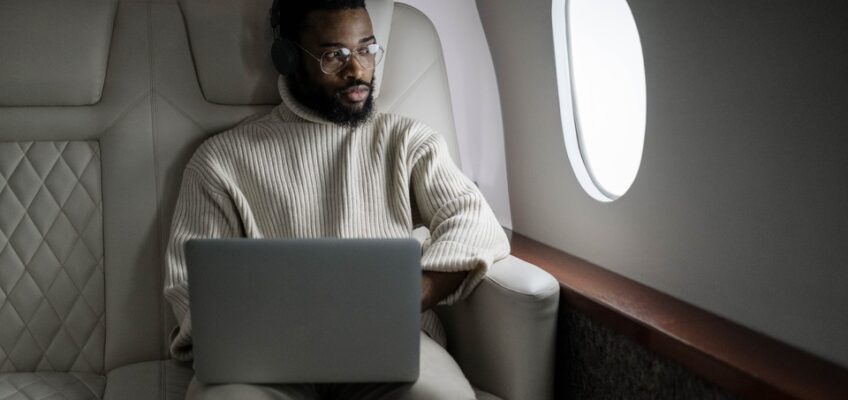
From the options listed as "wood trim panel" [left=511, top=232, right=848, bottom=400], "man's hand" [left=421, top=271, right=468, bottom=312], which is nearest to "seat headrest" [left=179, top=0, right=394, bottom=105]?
"man's hand" [left=421, top=271, right=468, bottom=312]

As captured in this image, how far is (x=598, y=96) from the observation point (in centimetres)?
188

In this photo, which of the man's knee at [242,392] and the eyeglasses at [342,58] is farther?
the eyeglasses at [342,58]

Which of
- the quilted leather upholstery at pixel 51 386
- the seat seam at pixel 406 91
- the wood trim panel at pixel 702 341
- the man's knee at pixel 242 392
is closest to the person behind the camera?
the wood trim panel at pixel 702 341

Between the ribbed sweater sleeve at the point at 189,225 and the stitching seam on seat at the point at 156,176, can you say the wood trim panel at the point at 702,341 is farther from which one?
the stitching seam on seat at the point at 156,176

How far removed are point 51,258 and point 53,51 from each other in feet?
1.44

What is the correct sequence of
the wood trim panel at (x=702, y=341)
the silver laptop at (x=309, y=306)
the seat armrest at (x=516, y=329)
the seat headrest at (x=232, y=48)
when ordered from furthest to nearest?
1. the seat headrest at (x=232, y=48)
2. the seat armrest at (x=516, y=329)
3. the silver laptop at (x=309, y=306)
4. the wood trim panel at (x=702, y=341)

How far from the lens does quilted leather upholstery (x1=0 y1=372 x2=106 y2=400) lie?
61.4 inches

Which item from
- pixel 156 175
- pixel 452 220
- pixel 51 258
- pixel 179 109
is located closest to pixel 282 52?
pixel 179 109

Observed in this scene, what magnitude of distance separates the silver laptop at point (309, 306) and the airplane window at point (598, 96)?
2.56 ft

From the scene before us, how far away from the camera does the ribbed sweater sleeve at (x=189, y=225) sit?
5.20ft

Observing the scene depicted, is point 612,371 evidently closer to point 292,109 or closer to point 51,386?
point 292,109

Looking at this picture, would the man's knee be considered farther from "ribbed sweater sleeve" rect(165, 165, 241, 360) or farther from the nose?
the nose

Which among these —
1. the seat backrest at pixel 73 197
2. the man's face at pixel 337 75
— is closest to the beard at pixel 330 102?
the man's face at pixel 337 75

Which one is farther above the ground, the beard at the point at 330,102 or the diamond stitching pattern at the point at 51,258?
the beard at the point at 330,102
